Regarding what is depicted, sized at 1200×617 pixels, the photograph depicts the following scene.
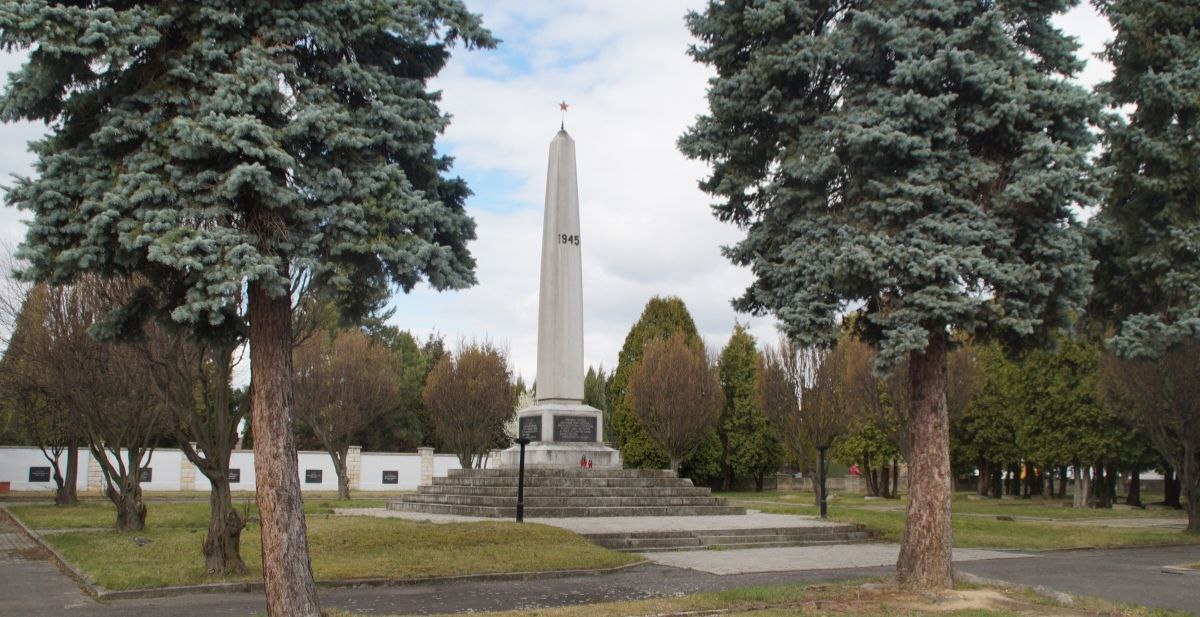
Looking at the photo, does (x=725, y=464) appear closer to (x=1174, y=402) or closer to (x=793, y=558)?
(x=1174, y=402)

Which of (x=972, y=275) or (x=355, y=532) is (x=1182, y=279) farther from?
(x=355, y=532)

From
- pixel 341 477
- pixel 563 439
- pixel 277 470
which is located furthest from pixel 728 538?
pixel 341 477

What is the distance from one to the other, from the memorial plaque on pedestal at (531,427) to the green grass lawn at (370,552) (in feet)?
21.9

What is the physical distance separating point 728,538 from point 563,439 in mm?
7740

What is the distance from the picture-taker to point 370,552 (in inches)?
555

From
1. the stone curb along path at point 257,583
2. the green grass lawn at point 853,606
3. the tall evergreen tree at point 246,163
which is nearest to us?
the tall evergreen tree at point 246,163

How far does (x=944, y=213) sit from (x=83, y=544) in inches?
573

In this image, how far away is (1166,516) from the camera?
31906 mm

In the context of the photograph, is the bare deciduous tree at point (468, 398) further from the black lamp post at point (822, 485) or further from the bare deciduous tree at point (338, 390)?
the black lamp post at point (822, 485)

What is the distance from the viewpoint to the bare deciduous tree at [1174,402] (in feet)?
70.7

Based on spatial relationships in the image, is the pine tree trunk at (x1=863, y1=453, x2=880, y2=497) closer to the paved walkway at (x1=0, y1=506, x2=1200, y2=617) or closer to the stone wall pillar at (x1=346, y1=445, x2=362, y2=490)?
the stone wall pillar at (x1=346, y1=445, x2=362, y2=490)

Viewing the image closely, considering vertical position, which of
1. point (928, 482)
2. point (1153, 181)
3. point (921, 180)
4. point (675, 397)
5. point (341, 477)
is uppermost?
point (1153, 181)

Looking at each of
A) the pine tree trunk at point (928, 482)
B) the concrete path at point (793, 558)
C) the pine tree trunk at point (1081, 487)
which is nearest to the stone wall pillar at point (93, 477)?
the concrete path at point (793, 558)

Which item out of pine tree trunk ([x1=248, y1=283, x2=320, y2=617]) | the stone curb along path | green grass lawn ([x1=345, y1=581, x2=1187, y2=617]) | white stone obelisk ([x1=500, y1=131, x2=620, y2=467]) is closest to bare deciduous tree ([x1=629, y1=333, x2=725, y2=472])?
white stone obelisk ([x1=500, y1=131, x2=620, y2=467])
